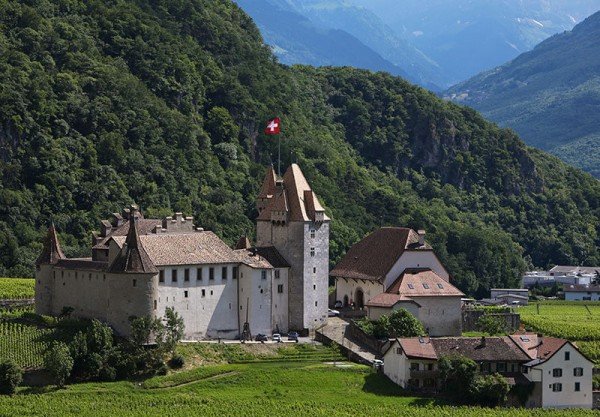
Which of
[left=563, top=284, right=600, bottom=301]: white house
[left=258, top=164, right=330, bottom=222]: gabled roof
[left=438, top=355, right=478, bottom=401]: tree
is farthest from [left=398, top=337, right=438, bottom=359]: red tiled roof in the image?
[left=563, top=284, right=600, bottom=301]: white house

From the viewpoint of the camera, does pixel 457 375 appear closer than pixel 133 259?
Yes

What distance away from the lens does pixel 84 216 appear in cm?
16362

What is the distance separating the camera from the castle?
378 feet

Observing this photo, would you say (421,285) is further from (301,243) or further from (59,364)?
(59,364)

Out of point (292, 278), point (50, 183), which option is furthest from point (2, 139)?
point (292, 278)

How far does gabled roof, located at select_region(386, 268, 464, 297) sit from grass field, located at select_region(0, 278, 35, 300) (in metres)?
29.7

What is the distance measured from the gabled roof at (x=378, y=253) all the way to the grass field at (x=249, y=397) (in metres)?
18.9

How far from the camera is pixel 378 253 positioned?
137625mm

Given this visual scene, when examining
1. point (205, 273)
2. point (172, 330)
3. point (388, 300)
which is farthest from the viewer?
point (388, 300)

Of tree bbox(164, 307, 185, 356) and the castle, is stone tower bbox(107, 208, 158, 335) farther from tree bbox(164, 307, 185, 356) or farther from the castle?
tree bbox(164, 307, 185, 356)

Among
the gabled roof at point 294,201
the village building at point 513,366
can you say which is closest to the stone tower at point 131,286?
the gabled roof at point 294,201

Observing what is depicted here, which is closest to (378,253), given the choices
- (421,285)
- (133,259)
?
(421,285)

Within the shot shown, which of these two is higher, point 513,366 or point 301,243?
point 301,243

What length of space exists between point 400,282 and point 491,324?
8490mm
